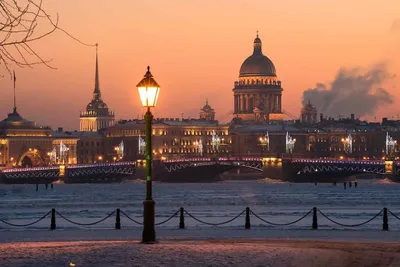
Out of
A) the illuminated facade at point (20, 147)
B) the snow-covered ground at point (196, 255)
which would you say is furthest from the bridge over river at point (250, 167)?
the snow-covered ground at point (196, 255)

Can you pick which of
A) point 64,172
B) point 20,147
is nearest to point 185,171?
point 64,172

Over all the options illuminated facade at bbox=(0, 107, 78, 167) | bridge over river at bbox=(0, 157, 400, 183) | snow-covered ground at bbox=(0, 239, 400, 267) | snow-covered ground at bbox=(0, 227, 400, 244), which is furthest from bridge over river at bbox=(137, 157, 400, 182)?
snow-covered ground at bbox=(0, 239, 400, 267)

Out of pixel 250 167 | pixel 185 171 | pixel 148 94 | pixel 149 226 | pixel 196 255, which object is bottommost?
pixel 196 255

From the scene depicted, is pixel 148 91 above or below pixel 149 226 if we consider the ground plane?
above

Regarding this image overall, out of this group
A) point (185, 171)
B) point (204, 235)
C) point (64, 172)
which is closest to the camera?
point (204, 235)

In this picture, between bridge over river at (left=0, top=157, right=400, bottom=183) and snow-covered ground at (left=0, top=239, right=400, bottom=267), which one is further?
bridge over river at (left=0, top=157, right=400, bottom=183)

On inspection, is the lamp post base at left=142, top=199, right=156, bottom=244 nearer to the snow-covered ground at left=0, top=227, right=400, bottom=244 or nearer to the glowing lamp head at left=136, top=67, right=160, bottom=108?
the glowing lamp head at left=136, top=67, right=160, bottom=108

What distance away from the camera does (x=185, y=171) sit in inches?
5669

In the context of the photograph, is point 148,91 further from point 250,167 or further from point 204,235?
point 250,167

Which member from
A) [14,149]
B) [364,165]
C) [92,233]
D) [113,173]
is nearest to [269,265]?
[92,233]

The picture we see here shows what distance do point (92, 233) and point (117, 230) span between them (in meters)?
1.74

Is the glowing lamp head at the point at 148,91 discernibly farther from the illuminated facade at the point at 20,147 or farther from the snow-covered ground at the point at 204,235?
the illuminated facade at the point at 20,147

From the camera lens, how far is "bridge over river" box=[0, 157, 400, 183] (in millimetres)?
135375

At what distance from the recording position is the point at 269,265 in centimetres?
1975
